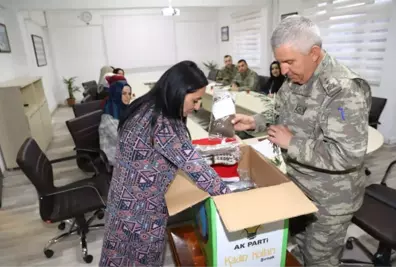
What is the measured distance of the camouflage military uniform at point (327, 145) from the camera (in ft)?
3.12

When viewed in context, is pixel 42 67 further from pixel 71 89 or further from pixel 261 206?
pixel 261 206

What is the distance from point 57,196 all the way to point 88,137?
71 cm

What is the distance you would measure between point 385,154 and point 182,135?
359cm

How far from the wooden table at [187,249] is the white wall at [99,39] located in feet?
24.6

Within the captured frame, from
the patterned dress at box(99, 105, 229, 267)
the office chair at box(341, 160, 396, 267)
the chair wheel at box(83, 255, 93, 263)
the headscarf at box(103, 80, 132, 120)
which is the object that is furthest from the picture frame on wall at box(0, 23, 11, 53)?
the office chair at box(341, 160, 396, 267)

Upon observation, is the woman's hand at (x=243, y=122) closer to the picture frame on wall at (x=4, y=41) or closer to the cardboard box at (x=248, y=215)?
the cardboard box at (x=248, y=215)

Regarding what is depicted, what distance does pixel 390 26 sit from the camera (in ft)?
11.5

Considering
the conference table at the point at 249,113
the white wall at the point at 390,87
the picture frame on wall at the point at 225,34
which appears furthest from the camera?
the picture frame on wall at the point at 225,34

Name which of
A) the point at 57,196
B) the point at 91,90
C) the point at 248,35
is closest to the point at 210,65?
the point at 248,35

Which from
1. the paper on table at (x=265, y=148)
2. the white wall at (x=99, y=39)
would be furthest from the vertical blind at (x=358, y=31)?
the white wall at (x=99, y=39)

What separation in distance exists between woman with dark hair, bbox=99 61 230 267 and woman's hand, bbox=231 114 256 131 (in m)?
0.41

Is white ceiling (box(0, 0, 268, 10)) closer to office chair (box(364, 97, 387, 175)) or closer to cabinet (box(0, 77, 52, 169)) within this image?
cabinet (box(0, 77, 52, 169))

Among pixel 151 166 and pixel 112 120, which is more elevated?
pixel 151 166

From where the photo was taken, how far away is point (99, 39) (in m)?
7.75
